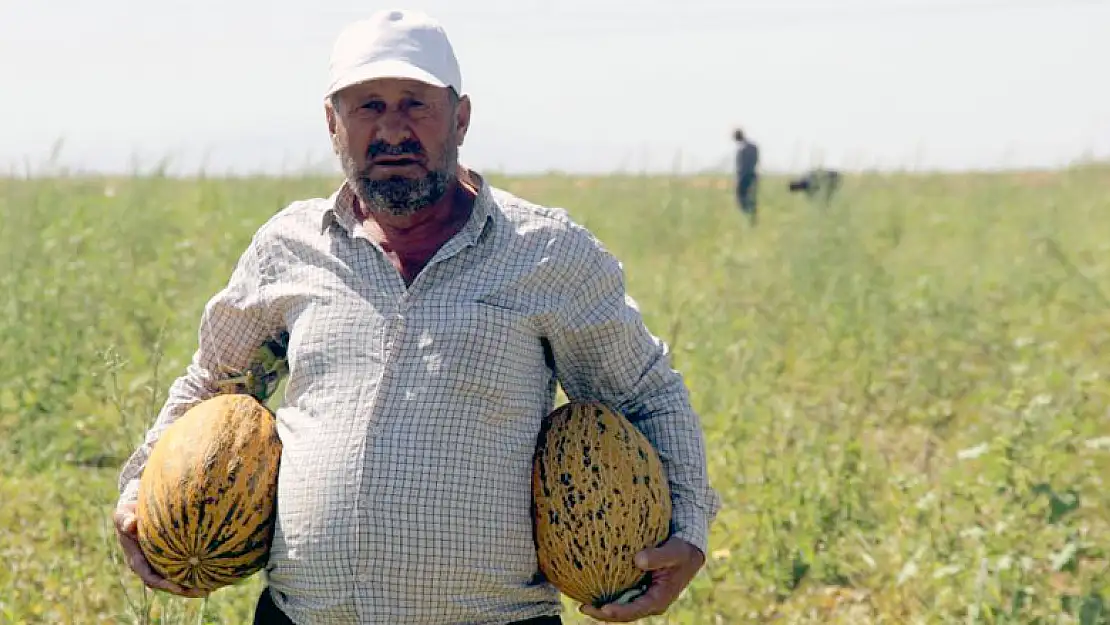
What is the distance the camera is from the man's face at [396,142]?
2.65 metres

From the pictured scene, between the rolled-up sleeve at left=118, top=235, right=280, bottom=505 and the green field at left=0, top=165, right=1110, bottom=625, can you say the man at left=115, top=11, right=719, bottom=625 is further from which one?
the green field at left=0, top=165, right=1110, bottom=625

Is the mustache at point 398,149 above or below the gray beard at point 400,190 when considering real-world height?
above

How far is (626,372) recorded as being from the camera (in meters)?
2.77

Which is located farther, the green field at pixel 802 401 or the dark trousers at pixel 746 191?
the dark trousers at pixel 746 191

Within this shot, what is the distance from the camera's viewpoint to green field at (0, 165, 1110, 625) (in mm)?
4840

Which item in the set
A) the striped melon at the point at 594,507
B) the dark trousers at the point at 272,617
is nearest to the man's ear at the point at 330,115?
the striped melon at the point at 594,507

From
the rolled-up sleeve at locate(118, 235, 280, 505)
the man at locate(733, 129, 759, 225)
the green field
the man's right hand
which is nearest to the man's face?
the rolled-up sleeve at locate(118, 235, 280, 505)

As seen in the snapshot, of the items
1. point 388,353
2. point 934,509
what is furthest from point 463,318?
point 934,509

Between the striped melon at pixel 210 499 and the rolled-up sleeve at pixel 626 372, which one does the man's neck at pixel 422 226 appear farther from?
the striped melon at pixel 210 499

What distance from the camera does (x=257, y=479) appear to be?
2.60 m

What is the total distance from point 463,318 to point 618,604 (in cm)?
61

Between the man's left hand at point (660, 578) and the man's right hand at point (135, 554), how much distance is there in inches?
31.1

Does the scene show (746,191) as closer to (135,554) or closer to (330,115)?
(330,115)

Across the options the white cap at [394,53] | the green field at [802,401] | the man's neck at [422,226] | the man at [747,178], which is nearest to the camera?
the white cap at [394,53]
